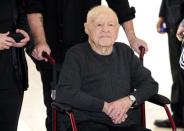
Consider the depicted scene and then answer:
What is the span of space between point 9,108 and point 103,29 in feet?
2.25

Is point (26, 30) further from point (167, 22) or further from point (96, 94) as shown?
point (167, 22)

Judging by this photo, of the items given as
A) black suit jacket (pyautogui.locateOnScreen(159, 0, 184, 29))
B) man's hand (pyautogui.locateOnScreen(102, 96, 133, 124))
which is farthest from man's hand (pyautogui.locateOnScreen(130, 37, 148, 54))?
black suit jacket (pyautogui.locateOnScreen(159, 0, 184, 29))

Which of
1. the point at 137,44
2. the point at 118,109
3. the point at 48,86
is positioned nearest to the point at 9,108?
the point at 48,86

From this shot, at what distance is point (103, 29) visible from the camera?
8.14 ft

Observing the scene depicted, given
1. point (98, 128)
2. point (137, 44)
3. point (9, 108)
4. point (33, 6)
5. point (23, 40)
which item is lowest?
point (98, 128)

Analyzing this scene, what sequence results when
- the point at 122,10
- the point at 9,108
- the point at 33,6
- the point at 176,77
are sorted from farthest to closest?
1. the point at 176,77
2. the point at 122,10
3. the point at 33,6
4. the point at 9,108

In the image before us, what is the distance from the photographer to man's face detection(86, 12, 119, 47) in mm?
2477

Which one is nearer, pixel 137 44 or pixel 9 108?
pixel 9 108

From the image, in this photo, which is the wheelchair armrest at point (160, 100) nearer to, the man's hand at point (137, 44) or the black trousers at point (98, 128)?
the black trousers at point (98, 128)

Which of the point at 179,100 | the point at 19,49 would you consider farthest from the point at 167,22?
the point at 19,49

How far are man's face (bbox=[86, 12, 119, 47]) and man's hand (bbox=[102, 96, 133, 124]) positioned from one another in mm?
336

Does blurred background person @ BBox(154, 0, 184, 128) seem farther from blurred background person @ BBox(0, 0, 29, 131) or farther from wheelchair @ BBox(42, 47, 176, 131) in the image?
blurred background person @ BBox(0, 0, 29, 131)

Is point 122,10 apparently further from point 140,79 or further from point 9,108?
point 9,108

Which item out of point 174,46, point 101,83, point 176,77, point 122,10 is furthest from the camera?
point 176,77
